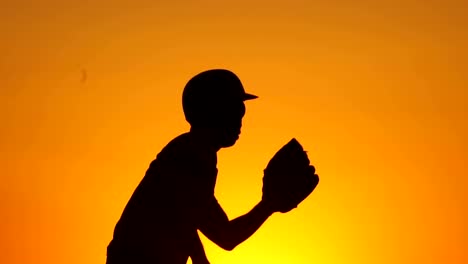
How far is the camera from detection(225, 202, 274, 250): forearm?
7.78 metres

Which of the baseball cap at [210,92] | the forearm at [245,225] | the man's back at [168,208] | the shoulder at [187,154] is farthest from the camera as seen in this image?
the forearm at [245,225]

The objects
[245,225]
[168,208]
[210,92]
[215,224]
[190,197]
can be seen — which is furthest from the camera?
[245,225]

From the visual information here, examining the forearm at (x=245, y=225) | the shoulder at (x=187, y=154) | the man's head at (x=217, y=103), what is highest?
the man's head at (x=217, y=103)

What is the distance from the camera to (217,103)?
7605mm

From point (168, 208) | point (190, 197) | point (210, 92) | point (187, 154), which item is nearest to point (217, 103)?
point (210, 92)

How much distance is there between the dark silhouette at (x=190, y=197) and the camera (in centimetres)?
722

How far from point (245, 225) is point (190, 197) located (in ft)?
2.04

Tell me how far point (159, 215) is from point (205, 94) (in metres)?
0.98

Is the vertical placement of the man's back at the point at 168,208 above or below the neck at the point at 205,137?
below

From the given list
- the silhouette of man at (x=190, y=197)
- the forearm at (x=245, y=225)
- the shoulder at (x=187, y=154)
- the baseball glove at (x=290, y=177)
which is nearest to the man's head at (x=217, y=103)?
the silhouette of man at (x=190, y=197)

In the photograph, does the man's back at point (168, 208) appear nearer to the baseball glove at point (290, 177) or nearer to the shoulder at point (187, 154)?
the shoulder at point (187, 154)

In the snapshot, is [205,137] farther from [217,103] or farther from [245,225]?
[245,225]

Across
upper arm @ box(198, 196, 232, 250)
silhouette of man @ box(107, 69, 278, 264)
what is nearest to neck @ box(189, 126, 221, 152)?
silhouette of man @ box(107, 69, 278, 264)

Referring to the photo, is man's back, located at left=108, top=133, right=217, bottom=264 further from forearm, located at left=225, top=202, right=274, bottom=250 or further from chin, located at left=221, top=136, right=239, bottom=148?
forearm, located at left=225, top=202, right=274, bottom=250
